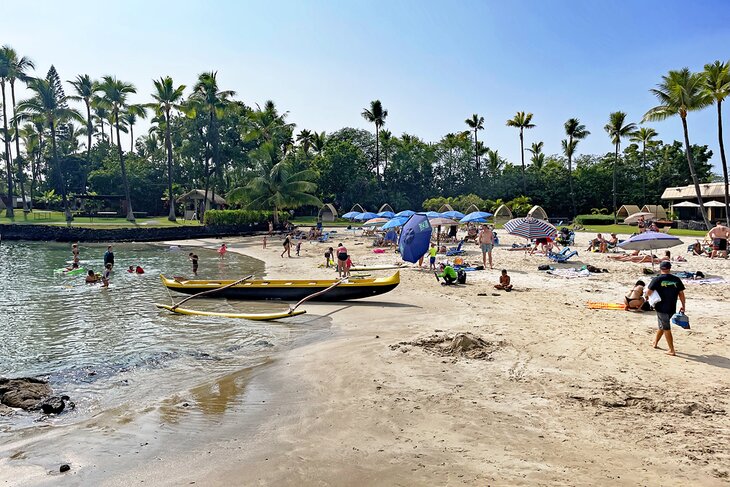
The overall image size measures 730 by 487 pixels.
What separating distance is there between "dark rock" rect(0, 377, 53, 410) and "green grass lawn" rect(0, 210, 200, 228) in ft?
134

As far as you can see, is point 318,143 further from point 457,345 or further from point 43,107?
point 457,345

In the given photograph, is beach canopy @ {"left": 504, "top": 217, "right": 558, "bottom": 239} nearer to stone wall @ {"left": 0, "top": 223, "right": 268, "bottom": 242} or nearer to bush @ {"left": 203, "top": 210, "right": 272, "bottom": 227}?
stone wall @ {"left": 0, "top": 223, "right": 268, "bottom": 242}

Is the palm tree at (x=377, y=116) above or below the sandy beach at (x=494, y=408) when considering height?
above

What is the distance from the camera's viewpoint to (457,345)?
396 inches

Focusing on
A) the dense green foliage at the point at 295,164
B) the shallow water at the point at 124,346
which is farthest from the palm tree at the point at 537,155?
the shallow water at the point at 124,346

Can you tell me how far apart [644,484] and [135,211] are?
66.5 meters

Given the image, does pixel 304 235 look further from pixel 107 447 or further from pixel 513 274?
pixel 107 447

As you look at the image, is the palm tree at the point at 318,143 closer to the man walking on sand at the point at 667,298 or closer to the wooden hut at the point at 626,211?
the wooden hut at the point at 626,211

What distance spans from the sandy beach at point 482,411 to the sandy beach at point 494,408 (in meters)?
0.02

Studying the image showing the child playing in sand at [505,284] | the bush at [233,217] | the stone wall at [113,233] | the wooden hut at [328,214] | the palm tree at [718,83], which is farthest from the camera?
the wooden hut at [328,214]

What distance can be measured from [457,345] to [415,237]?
905 cm

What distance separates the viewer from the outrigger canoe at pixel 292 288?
1548cm

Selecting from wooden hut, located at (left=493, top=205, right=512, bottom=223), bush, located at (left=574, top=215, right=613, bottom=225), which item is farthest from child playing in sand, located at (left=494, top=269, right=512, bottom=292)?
wooden hut, located at (left=493, top=205, right=512, bottom=223)

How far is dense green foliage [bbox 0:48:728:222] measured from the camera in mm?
52156
